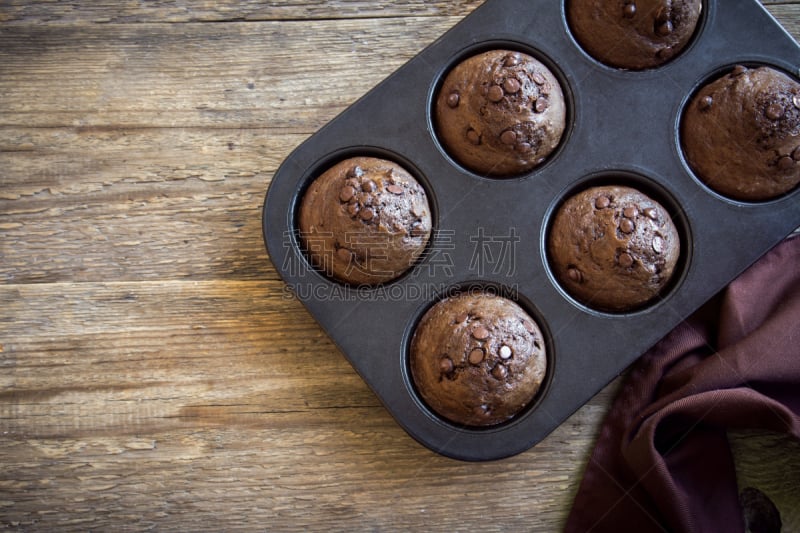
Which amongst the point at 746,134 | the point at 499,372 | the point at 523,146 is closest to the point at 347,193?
the point at 523,146

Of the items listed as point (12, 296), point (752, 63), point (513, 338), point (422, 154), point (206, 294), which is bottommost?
point (12, 296)

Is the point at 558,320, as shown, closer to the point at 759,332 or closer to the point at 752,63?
the point at 759,332

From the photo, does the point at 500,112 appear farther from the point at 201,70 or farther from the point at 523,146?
the point at 201,70

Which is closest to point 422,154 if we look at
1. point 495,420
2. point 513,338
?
point 513,338

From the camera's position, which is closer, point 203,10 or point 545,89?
point 545,89

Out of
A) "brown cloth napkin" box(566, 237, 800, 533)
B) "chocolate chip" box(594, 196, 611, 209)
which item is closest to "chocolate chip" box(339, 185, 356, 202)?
"chocolate chip" box(594, 196, 611, 209)

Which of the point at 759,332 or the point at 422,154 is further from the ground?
the point at 422,154

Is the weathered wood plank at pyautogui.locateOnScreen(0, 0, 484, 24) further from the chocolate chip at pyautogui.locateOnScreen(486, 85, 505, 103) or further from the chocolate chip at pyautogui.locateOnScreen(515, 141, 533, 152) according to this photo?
the chocolate chip at pyautogui.locateOnScreen(515, 141, 533, 152)
